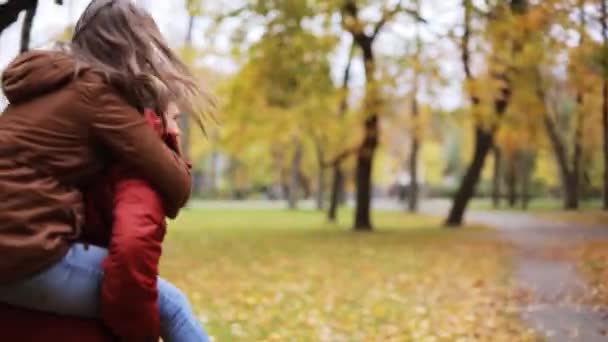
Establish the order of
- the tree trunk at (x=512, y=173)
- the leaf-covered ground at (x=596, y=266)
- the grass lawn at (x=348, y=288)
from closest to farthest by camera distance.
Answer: the grass lawn at (x=348, y=288) < the leaf-covered ground at (x=596, y=266) < the tree trunk at (x=512, y=173)

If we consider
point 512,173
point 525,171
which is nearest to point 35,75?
point 512,173

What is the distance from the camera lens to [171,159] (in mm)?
2750

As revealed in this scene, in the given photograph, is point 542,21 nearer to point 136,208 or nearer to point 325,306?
point 325,306

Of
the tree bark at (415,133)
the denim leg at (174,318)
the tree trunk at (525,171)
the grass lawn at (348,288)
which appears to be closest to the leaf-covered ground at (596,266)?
the grass lawn at (348,288)

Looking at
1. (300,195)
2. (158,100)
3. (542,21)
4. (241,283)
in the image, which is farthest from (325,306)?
(300,195)

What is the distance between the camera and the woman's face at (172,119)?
289 centimetres

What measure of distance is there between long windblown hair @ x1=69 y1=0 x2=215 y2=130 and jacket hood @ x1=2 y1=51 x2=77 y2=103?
79mm

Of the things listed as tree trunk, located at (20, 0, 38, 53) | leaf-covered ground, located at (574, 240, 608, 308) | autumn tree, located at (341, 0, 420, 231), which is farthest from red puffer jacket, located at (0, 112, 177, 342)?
autumn tree, located at (341, 0, 420, 231)

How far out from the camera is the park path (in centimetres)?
748

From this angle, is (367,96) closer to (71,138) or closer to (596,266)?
(596,266)

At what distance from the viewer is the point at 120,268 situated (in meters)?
2.54

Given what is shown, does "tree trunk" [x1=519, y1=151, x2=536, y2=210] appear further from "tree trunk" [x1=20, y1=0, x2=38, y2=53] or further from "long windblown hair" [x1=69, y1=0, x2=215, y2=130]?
"long windblown hair" [x1=69, y1=0, x2=215, y2=130]

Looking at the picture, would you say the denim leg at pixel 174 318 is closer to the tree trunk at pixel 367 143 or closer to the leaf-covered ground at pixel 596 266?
the leaf-covered ground at pixel 596 266

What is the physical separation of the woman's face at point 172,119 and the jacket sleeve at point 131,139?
0.47ft
